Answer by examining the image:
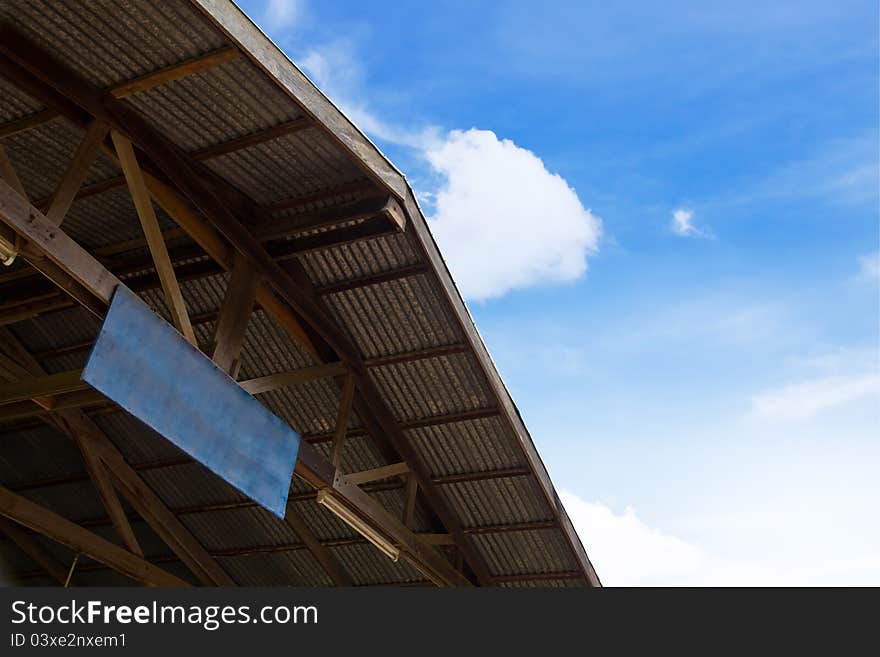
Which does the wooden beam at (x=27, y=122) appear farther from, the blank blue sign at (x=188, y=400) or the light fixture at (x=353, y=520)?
the light fixture at (x=353, y=520)

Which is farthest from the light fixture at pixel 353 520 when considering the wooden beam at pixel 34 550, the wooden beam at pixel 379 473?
the wooden beam at pixel 34 550

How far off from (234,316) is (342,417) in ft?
5.65

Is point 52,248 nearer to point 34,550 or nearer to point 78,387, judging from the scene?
point 78,387

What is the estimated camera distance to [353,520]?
8.97 meters

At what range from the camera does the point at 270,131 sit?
6898mm

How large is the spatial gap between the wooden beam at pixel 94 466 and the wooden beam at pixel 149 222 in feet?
14.8

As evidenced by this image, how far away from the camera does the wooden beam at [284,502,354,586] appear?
11164mm

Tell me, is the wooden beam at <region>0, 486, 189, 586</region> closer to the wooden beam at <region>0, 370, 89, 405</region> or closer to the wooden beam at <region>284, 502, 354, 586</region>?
the wooden beam at <region>284, 502, 354, 586</region>

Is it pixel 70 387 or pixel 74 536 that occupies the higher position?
pixel 74 536

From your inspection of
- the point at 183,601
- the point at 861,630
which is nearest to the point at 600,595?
the point at 861,630

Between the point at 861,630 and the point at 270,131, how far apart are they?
5304 mm

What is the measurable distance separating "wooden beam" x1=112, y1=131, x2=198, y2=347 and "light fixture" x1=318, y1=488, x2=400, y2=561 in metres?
2.40

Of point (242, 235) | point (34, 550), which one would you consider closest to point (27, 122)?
point (242, 235)

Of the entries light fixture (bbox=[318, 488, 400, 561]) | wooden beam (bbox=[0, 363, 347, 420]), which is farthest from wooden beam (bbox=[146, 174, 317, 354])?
light fixture (bbox=[318, 488, 400, 561])
